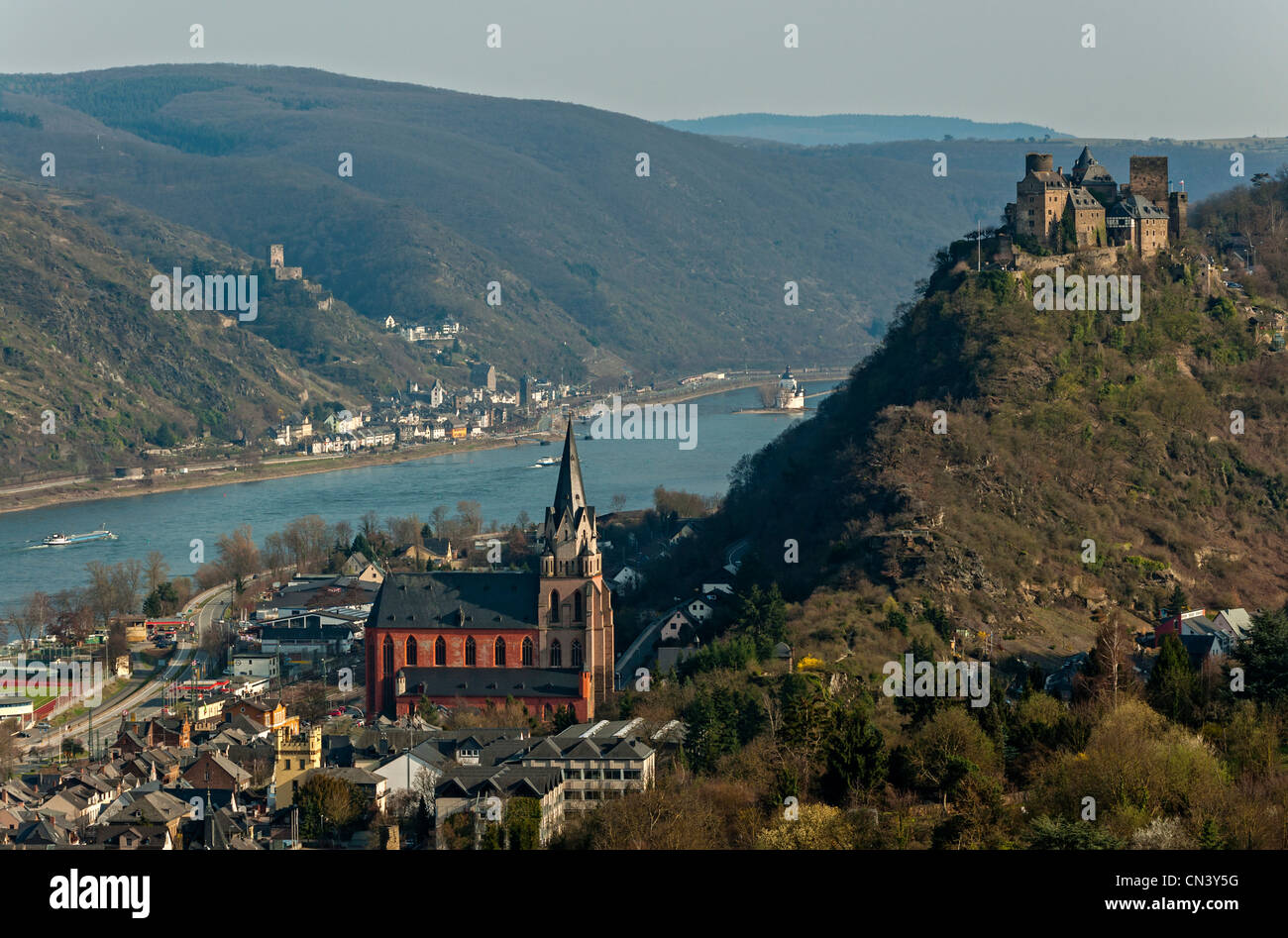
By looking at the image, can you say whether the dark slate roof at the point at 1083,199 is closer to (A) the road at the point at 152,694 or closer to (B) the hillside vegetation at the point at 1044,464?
(B) the hillside vegetation at the point at 1044,464

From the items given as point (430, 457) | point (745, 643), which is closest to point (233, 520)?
point (430, 457)

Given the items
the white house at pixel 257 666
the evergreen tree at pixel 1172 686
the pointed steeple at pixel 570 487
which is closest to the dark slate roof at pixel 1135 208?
the pointed steeple at pixel 570 487

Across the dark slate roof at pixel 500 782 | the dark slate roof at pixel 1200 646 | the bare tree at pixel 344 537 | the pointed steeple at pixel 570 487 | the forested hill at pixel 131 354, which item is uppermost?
the forested hill at pixel 131 354

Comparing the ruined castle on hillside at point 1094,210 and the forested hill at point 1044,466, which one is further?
the ruined castle on hillside at point 1094,210

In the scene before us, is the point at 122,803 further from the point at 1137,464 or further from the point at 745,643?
the point at 1137,464

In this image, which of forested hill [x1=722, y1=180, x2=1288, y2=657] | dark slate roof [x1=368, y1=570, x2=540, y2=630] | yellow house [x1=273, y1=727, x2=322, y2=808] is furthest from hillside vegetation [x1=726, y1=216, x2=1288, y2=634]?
yellow house [x1=273, y1=727, x2=322, y2=808]

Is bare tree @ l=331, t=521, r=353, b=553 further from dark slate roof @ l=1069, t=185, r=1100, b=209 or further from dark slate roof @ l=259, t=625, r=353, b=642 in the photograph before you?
dark slate roof @ l=1069, t=185, r=1100, b=209

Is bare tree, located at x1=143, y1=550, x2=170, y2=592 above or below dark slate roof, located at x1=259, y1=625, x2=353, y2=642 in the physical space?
above
